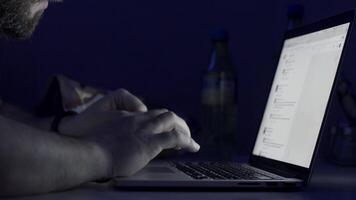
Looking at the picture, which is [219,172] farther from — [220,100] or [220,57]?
[220,57]

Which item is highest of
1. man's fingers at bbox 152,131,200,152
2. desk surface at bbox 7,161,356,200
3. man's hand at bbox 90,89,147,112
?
man's hand at bbox 90,89,147,112

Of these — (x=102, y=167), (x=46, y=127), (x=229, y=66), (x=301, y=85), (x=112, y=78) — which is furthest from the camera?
(x=112, y=78)

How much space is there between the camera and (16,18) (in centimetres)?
122

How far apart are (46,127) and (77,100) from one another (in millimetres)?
163

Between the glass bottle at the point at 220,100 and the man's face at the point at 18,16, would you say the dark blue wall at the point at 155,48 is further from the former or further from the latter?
the man's face at the point at 18,16

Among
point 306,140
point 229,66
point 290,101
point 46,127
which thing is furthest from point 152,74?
point 306,140

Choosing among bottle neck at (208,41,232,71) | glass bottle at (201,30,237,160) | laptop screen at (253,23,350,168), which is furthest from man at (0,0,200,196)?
bottle neck at (208,41,232,71)

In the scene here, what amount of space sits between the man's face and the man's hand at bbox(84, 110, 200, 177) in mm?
291

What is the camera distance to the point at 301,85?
3.75ft

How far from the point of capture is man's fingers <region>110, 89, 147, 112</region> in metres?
1.17

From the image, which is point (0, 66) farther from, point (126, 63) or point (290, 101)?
point (290, 101)

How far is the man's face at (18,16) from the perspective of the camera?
1.21m

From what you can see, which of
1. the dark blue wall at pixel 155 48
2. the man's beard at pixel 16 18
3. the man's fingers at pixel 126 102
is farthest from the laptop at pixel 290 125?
the dark blue wall at pixel 155 48

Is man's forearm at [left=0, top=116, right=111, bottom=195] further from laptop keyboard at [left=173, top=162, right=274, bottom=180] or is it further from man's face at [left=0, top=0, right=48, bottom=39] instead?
man's face at [left=0, top=0, right=48, bottom=39]
